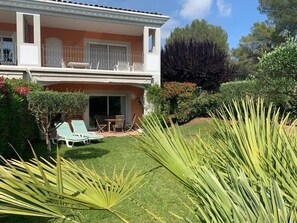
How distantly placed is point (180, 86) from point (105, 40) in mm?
Answer: 6800

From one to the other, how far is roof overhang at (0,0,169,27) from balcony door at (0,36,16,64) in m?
3.88

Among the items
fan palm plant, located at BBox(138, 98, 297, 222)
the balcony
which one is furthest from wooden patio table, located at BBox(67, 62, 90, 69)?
fan palm plant, located at BBox(138, 98, 297, 222)

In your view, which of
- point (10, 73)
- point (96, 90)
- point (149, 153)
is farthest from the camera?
point (96, 90)

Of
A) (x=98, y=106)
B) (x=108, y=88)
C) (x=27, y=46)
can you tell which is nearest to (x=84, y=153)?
(x=27, y=46)

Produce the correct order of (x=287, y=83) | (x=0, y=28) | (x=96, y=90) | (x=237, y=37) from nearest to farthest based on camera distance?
(x=287, y=83)
(x=0, y=28)
(x=96, y=90)
(x=237, y=37)

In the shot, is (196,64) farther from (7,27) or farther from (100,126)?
(7,27)

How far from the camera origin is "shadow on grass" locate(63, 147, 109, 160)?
10758 mm

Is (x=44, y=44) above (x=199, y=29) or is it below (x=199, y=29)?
below

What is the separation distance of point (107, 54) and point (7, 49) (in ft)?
22.3

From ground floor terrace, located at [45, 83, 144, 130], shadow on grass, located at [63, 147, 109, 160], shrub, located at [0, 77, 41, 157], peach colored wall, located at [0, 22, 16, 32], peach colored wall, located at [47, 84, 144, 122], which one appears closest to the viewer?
shrub, located at [0, 77, 41, 157]

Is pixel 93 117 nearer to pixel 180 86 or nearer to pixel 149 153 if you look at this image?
pixel 180 86

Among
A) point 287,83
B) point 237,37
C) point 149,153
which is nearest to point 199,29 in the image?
point 237,37

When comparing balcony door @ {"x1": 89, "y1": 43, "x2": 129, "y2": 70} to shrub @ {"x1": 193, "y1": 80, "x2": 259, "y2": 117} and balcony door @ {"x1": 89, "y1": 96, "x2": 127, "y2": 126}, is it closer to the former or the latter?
balcony door @ {"x1": 89, "y1": 96, "x2": 127, "y2": 126}

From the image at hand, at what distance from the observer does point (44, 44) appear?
19406 mm
